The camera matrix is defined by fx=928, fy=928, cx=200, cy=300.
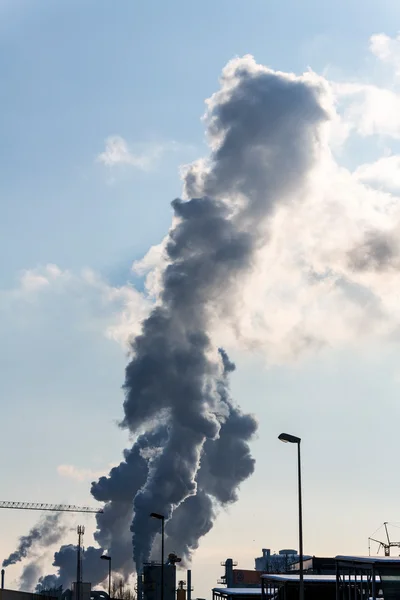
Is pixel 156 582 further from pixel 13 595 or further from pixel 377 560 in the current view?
pixel 377 560

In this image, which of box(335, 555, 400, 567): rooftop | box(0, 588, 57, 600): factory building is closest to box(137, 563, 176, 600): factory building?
box(0, 588, 57, 600): factory building

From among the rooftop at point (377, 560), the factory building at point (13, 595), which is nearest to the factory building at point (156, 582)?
the factory building at point (13, 595)

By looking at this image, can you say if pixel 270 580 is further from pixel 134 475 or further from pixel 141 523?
pixel 134 475

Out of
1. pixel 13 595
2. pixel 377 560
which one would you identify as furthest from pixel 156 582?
pixel 377 560

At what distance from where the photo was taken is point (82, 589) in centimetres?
12062

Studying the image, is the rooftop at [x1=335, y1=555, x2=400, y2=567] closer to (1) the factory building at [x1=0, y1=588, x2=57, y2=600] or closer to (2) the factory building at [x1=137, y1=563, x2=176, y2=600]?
(1) the factory building at [x1=0, y1=588, x2=57, y2=600]

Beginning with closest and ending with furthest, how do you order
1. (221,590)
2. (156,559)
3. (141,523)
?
(221,590), (141,523), (156,559)

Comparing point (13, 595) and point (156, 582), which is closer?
point (13, 595)

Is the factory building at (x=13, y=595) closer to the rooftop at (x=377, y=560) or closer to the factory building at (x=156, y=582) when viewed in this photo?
the rooftop at (x=377, y=560)

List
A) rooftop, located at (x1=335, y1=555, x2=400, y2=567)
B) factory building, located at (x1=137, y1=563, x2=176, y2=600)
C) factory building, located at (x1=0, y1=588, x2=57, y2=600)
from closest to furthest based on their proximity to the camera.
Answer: rooftop, located at (x1=335, y1=555, x2=400, y2=567) → factory building, located at (x1=0, y1=588, x2=57, y2=600) → factory building, located at (x1=137, y1=563, x2=176, y2=600)

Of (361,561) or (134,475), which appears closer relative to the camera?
(361,561)

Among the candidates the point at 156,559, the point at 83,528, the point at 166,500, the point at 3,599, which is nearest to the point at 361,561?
the point at 3,599

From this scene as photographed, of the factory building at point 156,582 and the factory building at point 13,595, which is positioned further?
the factory building at point 156,582

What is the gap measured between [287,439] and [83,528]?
134 m
